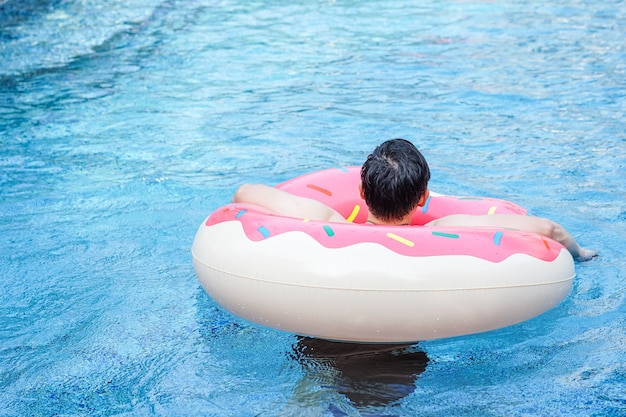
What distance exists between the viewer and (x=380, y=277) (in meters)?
2.95

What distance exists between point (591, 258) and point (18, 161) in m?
4.01

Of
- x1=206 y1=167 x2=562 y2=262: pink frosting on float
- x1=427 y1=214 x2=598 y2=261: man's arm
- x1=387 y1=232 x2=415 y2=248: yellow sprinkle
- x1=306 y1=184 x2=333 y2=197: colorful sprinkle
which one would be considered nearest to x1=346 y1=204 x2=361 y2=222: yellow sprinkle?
x1=306 y1=184 x2=333 y2=197: colorful sprinkle

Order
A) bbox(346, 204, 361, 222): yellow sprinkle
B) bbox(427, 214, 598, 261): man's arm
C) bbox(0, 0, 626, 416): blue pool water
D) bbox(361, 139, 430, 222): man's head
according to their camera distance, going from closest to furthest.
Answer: bbox(361, 139, 430, 222): man's head
bbox(0, 0, 626, 416): blue pool water
bbox(427, 214, 598, 261): man's arm
bbox(346, 204, 361, 222): yellow sprinkle

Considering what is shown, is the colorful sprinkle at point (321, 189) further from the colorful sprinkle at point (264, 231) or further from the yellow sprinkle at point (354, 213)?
the colorful sprinkle at point (264, 231)

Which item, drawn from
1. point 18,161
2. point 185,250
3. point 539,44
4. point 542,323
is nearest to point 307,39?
point 539,44

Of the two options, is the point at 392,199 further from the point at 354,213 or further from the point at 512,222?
the point at 354,213

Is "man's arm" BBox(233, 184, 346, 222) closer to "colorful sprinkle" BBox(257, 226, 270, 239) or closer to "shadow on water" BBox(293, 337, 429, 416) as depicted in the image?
"colorful sprinkle" BBox(257, 226, 270, 239)

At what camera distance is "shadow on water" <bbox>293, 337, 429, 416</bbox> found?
305 cm

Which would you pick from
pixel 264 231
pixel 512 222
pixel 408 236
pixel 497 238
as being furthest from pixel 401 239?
pixel 512 222

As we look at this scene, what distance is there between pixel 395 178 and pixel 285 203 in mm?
620

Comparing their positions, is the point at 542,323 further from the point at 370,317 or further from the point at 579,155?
the point at 579,155

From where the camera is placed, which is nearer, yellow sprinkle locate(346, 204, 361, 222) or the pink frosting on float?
the pink frosting on float

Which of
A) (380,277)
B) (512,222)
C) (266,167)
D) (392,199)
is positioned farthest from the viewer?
(266,167)

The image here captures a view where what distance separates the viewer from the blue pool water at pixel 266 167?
10.5ft
